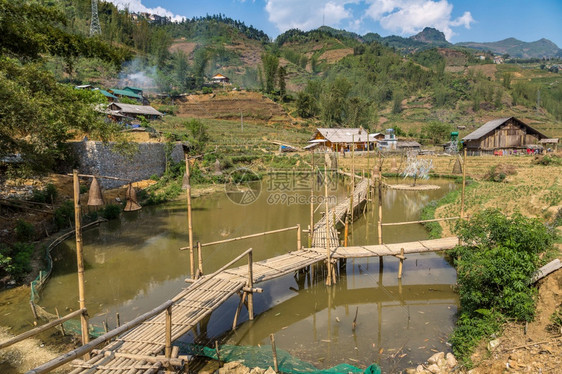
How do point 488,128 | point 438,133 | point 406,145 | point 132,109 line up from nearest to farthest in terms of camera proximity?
point 488,128 → point 132,109 → point 406,145 → point 438,133

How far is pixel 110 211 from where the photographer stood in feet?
53.1

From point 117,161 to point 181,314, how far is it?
18.3 metres

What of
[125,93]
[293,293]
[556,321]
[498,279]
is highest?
[125,93]

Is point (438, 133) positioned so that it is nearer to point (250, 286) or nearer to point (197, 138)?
point (197, 138)

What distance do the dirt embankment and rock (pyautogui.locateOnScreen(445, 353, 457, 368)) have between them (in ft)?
179

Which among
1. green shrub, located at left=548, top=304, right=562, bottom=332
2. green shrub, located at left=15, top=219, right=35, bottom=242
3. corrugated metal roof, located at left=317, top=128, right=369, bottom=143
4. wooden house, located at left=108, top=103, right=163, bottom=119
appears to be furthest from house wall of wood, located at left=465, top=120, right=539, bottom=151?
wooden house, located at left=108, top=103, right=163, bottom=119

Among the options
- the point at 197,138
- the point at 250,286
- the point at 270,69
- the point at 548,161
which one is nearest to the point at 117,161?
the point at 197,138

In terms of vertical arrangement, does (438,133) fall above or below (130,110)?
below

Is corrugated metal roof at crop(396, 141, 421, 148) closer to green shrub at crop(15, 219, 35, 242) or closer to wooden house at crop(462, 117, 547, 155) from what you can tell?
wooden house at crop(462, 117, 547, 155)

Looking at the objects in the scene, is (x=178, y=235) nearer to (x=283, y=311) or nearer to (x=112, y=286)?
(x=112, y=286)

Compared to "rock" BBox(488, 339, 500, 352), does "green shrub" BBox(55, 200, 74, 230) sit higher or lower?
higher

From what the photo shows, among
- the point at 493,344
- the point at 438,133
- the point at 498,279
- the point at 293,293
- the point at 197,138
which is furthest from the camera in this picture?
the point at 438,133

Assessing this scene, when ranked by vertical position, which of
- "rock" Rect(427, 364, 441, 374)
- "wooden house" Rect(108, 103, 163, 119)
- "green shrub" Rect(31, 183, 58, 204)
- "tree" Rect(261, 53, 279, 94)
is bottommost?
"rock" Rect(427, 364, 441, 374)

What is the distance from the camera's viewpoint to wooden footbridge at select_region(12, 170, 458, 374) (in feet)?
15.5
